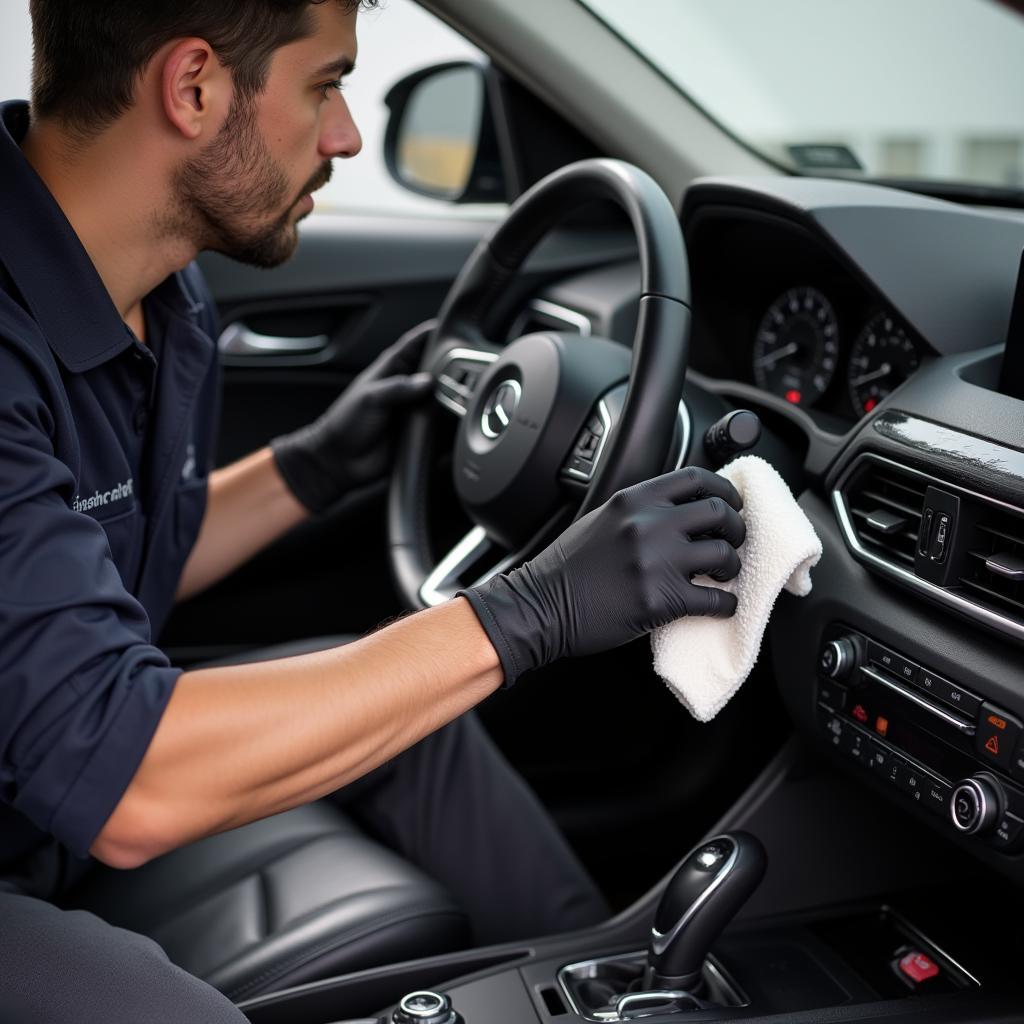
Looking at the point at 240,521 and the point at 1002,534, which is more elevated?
the point at 1002,534

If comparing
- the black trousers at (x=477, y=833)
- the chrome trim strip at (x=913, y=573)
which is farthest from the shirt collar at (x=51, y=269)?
the chrome trim strip at (x=913, y=573)

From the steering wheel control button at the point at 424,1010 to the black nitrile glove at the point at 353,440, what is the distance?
743 mm

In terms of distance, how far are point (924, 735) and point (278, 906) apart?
0.63m

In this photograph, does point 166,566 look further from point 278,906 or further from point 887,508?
point 887,508

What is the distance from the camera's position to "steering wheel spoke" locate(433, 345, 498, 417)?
1542 mm

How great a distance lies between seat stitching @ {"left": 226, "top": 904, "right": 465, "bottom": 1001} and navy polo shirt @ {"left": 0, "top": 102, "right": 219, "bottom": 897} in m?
0.22

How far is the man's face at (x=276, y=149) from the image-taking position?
1.17m

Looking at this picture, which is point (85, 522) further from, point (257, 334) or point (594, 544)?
point (257, 334)

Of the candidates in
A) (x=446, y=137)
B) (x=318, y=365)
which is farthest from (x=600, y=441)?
(x=446, y=137)

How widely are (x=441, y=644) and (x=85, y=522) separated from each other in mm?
286

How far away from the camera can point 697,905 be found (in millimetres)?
1195

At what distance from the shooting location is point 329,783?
3.22 feet

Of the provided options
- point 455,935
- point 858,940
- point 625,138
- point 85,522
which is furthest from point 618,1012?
point 625,138

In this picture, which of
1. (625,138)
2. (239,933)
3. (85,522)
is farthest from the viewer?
(625,138)
